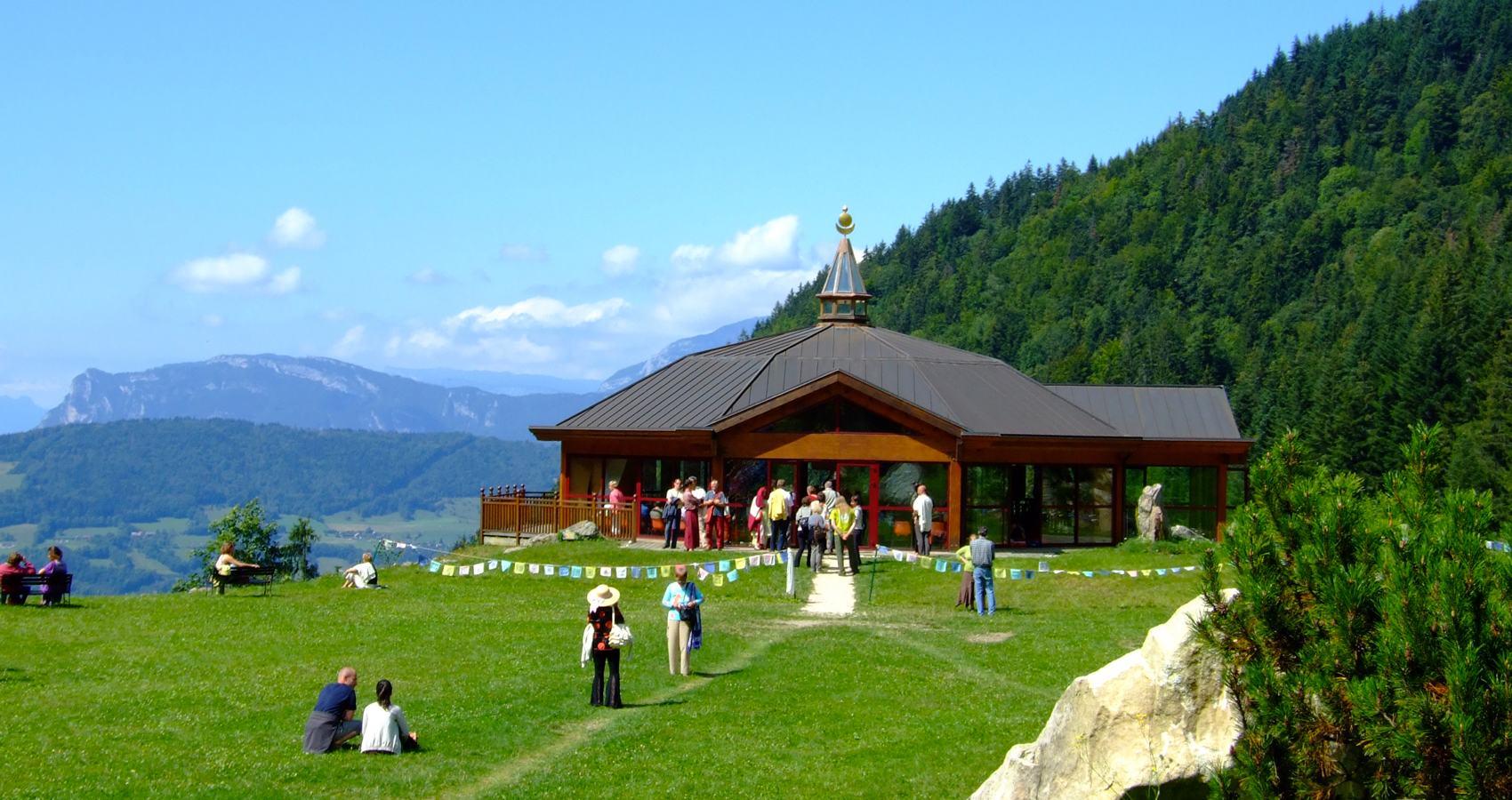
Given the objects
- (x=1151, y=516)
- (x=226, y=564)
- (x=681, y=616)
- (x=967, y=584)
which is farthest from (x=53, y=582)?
(x=1151, y=516)

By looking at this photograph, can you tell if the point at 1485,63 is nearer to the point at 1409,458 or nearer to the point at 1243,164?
the point at 1243,164

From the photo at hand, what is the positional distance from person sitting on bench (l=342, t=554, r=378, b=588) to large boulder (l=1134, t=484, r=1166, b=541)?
17240 millimetres

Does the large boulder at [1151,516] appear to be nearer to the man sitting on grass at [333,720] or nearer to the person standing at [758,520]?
the person standing at [758,520]

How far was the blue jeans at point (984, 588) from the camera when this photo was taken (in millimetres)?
27297

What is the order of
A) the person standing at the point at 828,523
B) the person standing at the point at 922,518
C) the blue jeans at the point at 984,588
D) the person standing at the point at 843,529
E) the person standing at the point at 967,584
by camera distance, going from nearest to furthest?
the blue jeans at the point at 984,588, the person standing at the point at 967,584, the person standing at the point at 843,529, the person standing at the point at 828,523, the person standing at the point at 922,518

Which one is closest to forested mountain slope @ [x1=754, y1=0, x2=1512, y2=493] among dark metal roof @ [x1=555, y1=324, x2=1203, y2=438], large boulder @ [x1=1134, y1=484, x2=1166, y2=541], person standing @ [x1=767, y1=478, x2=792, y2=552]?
dark metal roof @ [x1=555, y1=324, x2=1203, y2=438]

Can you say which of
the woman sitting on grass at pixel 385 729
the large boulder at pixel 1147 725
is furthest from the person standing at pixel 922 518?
the large boulder at pixel 1147 725

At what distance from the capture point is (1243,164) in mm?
173000

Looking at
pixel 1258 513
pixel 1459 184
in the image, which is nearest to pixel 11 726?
pixel 1258 513

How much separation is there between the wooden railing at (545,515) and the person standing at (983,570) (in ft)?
44.0

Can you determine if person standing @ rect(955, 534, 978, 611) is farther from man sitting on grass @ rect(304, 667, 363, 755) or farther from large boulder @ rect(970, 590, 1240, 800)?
large boulder @ rect(970, 590, 1240, 800)

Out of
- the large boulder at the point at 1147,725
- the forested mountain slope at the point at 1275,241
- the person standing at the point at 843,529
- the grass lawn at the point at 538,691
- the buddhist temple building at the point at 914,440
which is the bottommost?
the grass lawn at the point at 538,691

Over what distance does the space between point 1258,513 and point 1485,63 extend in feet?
573

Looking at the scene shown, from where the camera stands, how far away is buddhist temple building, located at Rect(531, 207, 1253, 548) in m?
37.7
